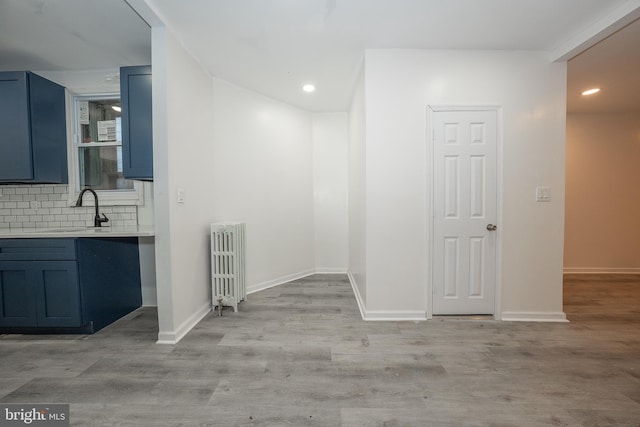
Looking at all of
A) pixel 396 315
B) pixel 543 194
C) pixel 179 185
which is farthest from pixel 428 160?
pixel 179 185

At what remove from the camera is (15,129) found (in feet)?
8.62

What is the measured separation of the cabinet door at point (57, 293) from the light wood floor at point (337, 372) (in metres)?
0.17

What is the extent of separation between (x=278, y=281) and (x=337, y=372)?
217 cm

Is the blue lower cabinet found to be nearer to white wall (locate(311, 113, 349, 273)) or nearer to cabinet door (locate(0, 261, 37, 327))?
cabinet door (locate(0, 261, 37, 327))

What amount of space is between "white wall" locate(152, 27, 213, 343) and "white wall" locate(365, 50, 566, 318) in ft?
5.49

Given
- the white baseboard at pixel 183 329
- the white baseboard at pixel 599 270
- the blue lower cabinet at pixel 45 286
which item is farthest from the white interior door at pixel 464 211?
the blue lower cabinet at pixel 45 286

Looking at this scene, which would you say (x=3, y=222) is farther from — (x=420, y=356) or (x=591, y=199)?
(x=591, y=199)

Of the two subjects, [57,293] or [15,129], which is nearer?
[57,293]

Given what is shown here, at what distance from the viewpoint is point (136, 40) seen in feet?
8.31

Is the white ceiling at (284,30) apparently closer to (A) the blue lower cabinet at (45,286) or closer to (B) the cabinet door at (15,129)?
(B) the cabinet door at (15,129)

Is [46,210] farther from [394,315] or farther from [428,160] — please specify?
[428,160]

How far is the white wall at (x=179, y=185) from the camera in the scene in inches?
88.4

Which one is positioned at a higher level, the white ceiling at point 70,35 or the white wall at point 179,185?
the white ceiling at point 70,35

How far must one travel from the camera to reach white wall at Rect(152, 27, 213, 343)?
7.37ft
